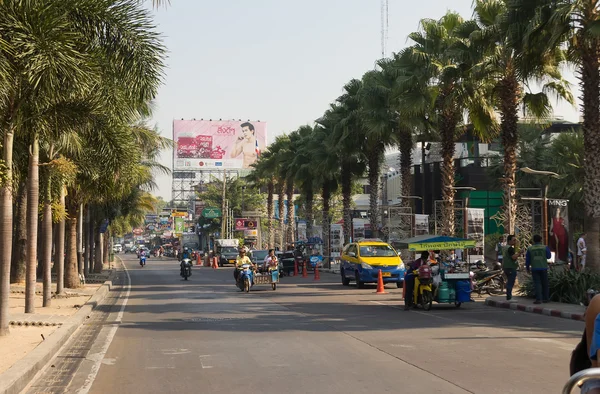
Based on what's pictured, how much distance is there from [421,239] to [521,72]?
584 centimetres

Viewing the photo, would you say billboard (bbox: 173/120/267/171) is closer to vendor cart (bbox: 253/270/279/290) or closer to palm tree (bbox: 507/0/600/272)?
vendor cart (bbox: 253/270/279/290)

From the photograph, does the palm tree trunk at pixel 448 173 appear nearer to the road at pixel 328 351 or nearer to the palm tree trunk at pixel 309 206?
the road at pixel 328 351

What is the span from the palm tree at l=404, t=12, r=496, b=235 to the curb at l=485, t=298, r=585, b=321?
32.3 ft

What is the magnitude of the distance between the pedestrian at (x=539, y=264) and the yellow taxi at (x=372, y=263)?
928cm

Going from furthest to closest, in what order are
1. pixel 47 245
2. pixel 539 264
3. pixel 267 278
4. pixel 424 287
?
1. pixel 267 278
2. pixel 47 245
3. pixel 539 264
4. pixel 424 287

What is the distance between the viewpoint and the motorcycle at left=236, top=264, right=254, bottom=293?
103 ft

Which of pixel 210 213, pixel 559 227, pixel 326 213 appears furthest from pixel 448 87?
pixel 210 213

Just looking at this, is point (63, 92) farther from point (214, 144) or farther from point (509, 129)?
point (214, 144)

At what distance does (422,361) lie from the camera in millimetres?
11938

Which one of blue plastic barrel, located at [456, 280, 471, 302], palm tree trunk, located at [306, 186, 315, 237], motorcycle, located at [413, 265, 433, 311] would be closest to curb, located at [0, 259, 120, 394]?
motorcycle, located at [413, 265, 433, 311]

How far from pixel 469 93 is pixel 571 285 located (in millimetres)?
11422

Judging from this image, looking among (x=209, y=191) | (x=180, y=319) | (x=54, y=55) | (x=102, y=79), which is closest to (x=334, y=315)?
(x=180, y=319)

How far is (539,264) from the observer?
21828 mm

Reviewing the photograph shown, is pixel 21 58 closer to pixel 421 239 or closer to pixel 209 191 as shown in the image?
pixel 421 239
